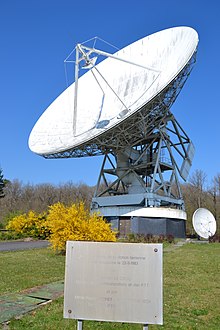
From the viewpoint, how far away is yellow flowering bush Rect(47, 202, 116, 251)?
16.4 metres

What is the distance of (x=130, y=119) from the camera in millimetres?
23828

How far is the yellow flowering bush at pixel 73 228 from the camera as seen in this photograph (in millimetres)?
16438

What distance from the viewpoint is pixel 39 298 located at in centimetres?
775

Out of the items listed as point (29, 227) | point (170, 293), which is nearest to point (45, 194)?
point (29, 227)

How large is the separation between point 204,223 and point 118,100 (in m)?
14.5

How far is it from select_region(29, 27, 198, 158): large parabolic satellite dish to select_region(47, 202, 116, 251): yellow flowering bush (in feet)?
24.9

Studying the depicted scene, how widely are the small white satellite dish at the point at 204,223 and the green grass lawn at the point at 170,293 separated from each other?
17.2m

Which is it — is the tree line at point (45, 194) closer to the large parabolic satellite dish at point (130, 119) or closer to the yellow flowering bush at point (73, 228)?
the large parabolic satellite dish at point (130, 119)

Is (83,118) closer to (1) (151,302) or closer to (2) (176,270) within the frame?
(2) (176,270)

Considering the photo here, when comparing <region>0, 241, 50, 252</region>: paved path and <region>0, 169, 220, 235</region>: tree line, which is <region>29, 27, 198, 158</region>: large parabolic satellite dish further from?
<region>0, 169, 220, 235</region>: tree line

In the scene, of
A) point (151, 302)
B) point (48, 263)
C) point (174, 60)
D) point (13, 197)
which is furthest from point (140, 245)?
point (13, 197)

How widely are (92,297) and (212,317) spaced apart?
119 inches

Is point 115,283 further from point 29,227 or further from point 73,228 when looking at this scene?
point 29,227

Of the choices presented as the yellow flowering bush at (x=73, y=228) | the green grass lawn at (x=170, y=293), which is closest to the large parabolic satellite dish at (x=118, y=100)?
the yellow flowering bush at (x=73, y=228)
